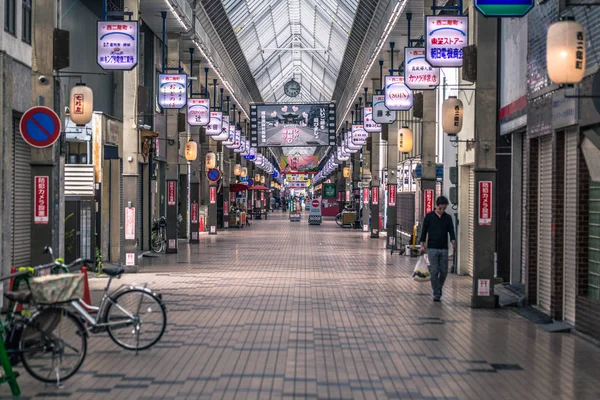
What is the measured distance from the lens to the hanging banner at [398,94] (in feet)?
78.6

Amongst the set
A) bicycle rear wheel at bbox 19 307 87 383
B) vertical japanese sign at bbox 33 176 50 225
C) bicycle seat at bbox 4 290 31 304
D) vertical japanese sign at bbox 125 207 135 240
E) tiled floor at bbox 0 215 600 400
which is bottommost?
tiled floor at bbox 0 215 600 400

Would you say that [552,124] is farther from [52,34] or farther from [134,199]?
[134,199]

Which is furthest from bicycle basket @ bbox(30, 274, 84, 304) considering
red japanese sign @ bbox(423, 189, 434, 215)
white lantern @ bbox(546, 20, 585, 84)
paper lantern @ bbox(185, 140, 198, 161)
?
paper lantern @ bbox(185, 140, 198, 161)

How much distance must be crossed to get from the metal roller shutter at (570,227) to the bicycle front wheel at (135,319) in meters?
5.31

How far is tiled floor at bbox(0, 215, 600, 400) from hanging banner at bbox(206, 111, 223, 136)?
1573cm

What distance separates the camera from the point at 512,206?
54.3 ft

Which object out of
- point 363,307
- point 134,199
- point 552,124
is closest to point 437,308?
point 363,307

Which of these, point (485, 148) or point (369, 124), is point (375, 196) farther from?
point (485, 148)

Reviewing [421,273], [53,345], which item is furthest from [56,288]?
[421,273]

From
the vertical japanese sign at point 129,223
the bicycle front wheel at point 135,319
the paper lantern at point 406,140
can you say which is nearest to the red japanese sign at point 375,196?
the paper lantern at point 406,140

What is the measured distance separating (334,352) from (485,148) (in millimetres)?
5520

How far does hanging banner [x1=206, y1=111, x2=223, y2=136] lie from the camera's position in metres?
32.6

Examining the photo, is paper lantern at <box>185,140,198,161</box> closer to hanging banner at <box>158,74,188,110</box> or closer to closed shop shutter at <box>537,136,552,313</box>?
hanging banner at <box>158,74,188,110</box>

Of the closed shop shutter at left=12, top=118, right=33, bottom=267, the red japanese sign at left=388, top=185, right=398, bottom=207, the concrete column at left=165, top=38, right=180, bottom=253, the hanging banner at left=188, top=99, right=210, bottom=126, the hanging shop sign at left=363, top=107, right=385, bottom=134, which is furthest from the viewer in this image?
the hanging shop sign at left=363, top=107, right=385, bottom=134
